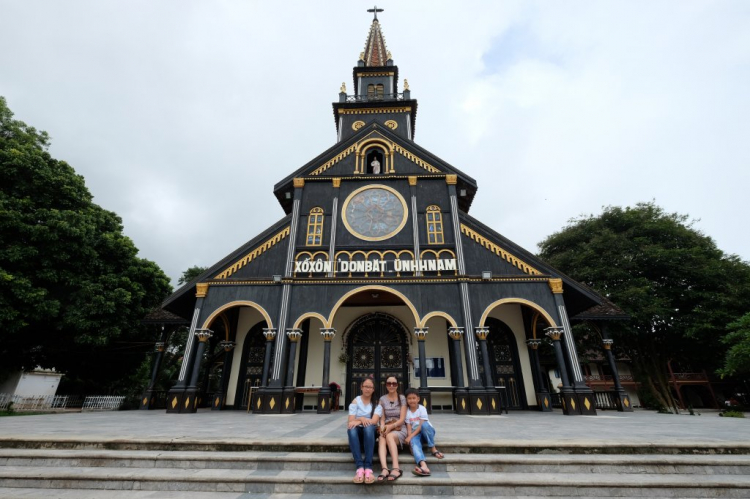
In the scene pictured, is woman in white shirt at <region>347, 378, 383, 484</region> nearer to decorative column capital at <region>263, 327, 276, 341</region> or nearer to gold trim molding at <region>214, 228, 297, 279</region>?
decorative column capital at <region>263, 327, 276, 341</region>

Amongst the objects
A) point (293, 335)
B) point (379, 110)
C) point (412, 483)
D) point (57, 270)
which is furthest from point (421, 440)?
point (379, 110)

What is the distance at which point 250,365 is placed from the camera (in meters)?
16.3

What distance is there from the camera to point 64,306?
1542 cm

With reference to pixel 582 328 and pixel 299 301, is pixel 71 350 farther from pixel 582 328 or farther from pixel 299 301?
pixel 582 328

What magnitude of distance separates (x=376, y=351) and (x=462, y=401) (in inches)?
188

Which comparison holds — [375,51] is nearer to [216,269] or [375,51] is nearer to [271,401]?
[216,269]

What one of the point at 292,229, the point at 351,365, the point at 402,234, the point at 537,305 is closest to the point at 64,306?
the point at 292,229

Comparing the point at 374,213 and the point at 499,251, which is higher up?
the point at 374,213

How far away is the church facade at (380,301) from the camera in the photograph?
1317cm

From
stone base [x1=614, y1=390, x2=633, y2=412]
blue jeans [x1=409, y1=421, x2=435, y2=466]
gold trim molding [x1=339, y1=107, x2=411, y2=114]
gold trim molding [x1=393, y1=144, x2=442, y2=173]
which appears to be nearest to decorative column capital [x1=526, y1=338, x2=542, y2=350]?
stone base [x1=614, y1=390, x2=633, y2=412]

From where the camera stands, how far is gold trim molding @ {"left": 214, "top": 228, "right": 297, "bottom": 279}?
14897 millimetres

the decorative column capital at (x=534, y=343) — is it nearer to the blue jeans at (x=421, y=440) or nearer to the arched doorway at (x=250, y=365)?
the blue jeans at (x=421, y=440)

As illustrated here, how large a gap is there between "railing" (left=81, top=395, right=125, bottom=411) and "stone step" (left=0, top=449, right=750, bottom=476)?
17644 millimetres

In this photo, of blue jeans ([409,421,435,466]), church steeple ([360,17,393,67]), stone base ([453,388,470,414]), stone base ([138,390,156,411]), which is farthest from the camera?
church steeple ([360,17,393,67])
